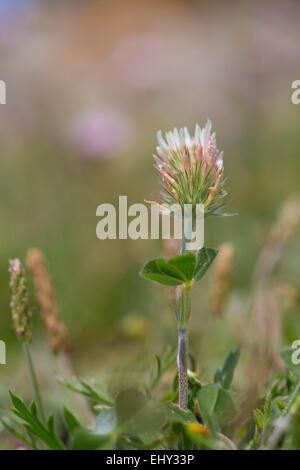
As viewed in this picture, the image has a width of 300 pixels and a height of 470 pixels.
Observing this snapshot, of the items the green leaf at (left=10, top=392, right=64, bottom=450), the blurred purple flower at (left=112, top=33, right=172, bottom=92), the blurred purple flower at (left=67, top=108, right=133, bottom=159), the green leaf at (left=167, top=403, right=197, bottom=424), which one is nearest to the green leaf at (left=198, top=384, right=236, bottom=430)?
the green leaf at (left=167, top=403, right=197, bottom=424)

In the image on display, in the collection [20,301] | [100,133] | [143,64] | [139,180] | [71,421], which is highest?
[143,64]

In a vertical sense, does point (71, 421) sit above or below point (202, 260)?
below

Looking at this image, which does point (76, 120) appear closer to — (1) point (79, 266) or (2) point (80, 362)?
(1) point (79, 266)

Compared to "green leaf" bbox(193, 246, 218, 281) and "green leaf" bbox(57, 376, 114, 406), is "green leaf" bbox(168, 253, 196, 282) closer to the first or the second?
"green leaf" bbox(193, 246, 218, 281)

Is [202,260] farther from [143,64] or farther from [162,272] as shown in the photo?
[143,64]

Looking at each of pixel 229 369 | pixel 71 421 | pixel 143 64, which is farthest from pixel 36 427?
pixel 143 64

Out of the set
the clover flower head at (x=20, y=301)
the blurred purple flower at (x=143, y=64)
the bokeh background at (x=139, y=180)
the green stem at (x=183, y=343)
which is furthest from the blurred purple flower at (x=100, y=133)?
the green stem at (x=183, y=343)

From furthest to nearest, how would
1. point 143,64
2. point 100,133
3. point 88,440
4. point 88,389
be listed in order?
point 143,64 → point 100,133 → point 88,389 → point 88,440
